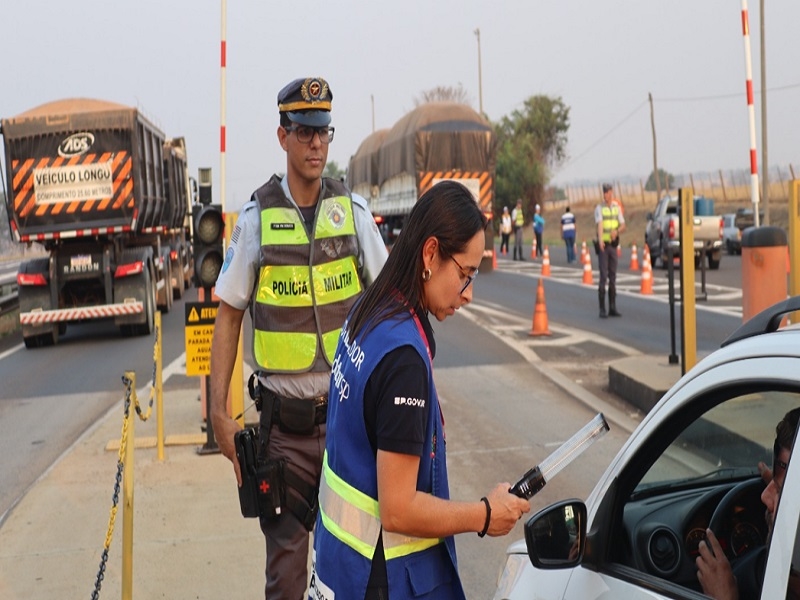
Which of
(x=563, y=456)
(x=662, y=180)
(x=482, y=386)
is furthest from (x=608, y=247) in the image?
(x=662, y=180)

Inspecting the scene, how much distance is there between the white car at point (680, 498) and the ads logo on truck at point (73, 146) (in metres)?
15.6

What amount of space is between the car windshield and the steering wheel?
70 mm

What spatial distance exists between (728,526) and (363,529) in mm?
921

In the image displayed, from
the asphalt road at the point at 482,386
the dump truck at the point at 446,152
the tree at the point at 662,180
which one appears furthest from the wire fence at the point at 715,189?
the asphalt road at the point at 482,386

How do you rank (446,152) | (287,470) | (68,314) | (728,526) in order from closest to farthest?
(728,526) < (287,470) < (68,314) < (446,152)

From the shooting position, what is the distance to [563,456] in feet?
8.58

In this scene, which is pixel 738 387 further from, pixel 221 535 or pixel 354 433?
pixel 221 535

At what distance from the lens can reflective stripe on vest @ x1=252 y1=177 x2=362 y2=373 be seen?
4.18 metres

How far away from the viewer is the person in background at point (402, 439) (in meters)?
2.57

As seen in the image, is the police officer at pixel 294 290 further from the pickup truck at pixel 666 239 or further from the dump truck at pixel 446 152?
the dump truck at pixel 446 152

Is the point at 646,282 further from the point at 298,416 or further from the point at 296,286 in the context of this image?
the point at 298,416

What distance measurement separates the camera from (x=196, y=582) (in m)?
5.95

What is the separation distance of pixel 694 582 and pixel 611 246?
1523 centimetres

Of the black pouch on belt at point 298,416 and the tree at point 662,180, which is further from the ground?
the tree at point 662,180
